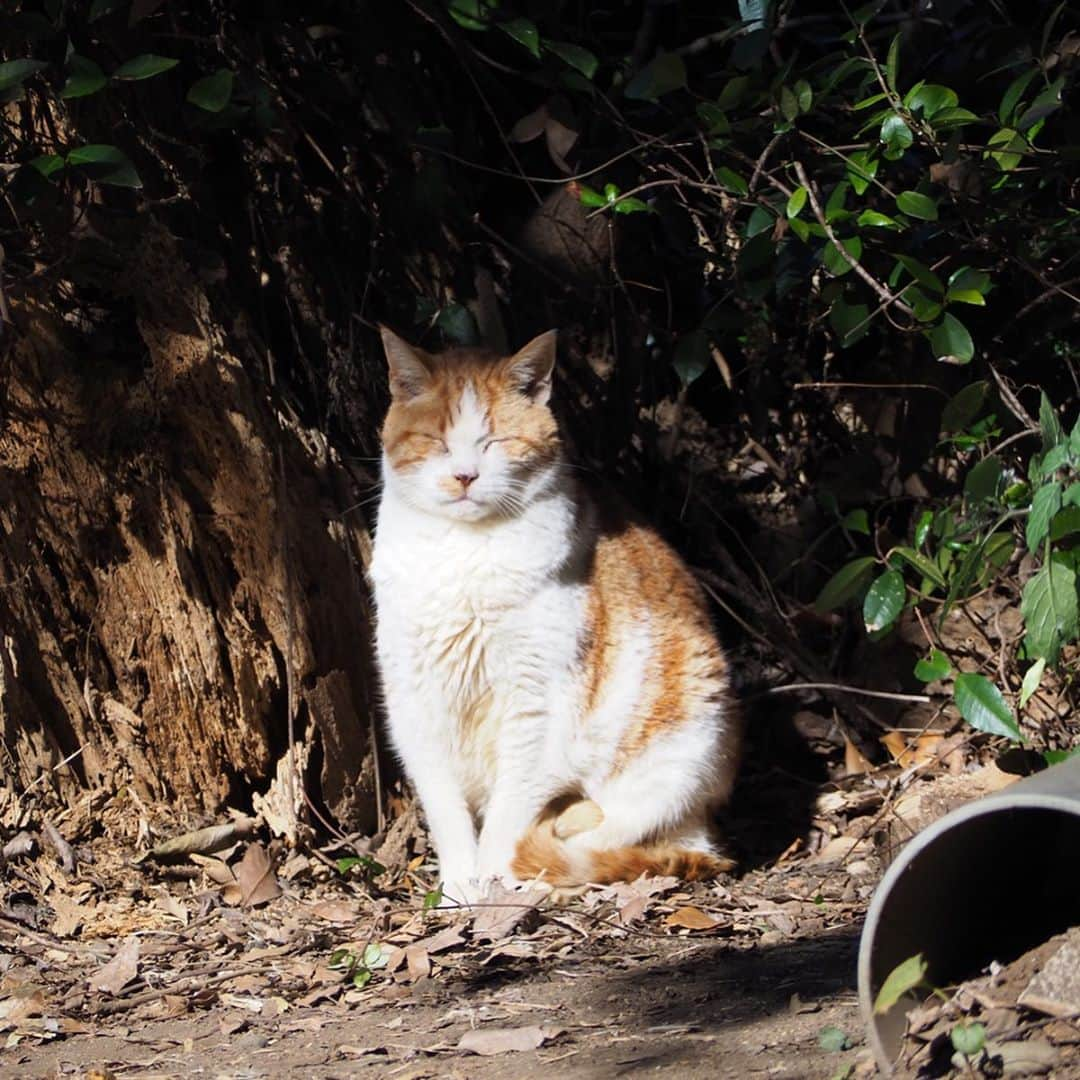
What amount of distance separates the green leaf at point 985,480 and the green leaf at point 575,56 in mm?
1485

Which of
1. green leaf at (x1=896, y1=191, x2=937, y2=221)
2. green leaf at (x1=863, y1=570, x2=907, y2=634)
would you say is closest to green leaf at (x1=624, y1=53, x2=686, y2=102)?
green leaf at (x1=896, y1=191, x2=937, y2=221)

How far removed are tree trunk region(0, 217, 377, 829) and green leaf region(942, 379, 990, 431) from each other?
1.85 metres

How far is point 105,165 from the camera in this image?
10.7 feet

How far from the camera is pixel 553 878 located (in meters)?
3.77

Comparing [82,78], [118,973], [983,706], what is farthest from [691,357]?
[118,973]

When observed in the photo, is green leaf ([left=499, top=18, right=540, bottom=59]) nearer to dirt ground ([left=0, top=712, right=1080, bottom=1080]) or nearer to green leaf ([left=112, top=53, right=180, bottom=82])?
green leaf ([left=112, top=53, right=180, bottom=82])

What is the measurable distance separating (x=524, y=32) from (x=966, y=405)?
5.13 feet

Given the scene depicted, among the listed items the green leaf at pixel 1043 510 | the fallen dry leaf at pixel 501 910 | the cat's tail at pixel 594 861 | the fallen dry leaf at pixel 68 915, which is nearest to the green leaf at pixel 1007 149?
the green leaf at pixel 1043 510

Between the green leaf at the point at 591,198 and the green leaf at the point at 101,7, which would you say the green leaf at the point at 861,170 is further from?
the green leaf at the point at 101,7

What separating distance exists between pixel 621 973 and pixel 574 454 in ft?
5.43

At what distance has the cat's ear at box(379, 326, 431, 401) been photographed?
12.6ft

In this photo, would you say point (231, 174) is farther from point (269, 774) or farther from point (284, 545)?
point (269, 774)

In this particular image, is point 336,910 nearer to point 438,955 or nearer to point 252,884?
point 252,884

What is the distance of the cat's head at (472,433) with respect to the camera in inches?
150
